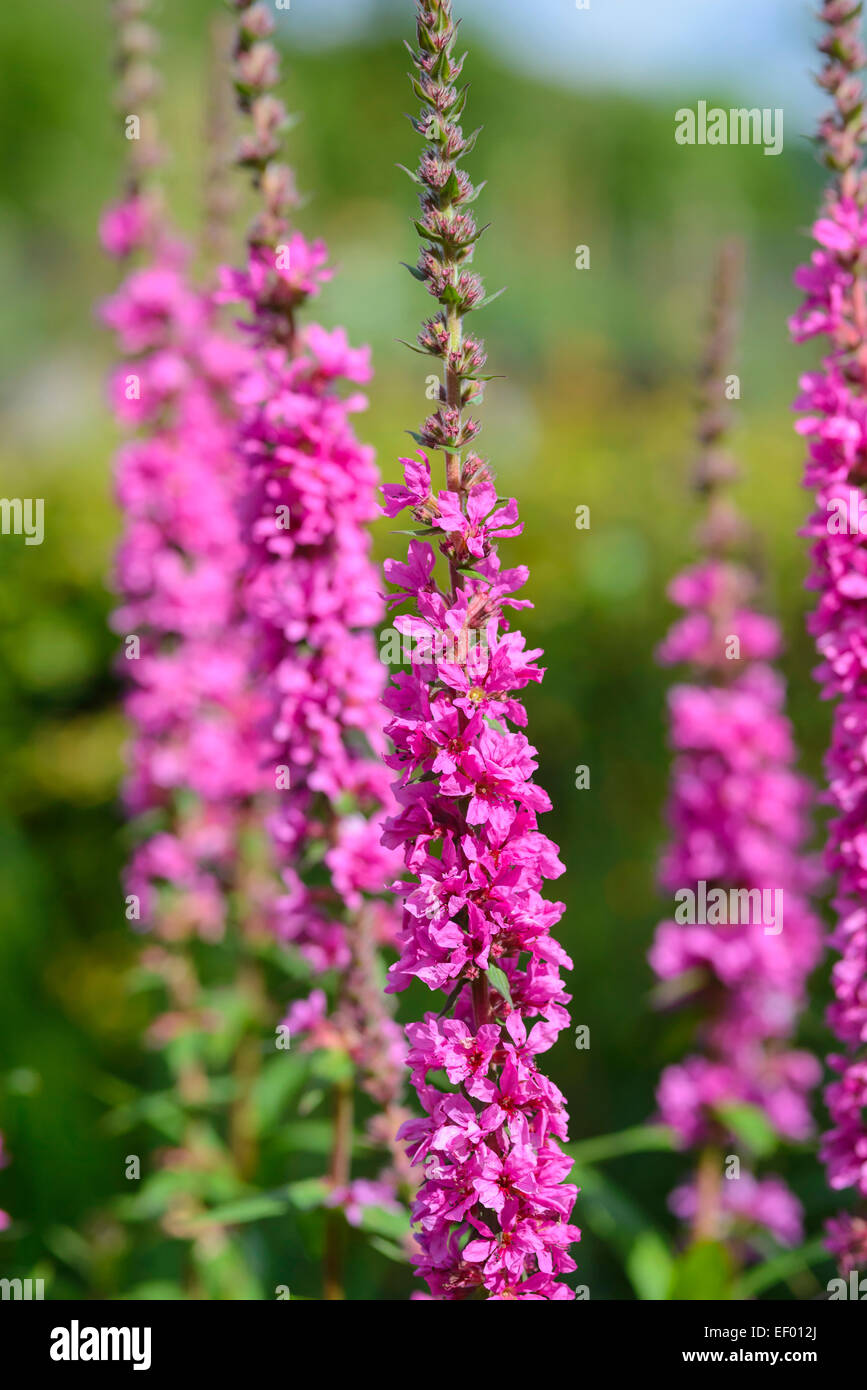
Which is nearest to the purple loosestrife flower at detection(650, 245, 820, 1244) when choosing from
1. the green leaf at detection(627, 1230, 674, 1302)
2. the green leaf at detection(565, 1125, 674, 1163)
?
the green leaf at detection(565, 1125, 674, 1163)

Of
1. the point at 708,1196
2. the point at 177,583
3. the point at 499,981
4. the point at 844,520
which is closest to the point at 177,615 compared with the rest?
the point at 177,583

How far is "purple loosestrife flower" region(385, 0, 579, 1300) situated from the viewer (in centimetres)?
279

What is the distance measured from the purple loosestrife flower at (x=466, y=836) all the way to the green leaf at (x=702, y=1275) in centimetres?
174

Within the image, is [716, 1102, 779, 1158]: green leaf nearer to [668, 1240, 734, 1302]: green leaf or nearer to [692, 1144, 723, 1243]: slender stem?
[692, 1144, 723, 1243]: slender stem

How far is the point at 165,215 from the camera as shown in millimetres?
5957

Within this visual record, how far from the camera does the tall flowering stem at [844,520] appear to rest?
3.71 meters

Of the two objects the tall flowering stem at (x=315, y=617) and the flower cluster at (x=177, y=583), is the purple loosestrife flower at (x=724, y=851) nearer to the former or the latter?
the tall flowering stem at (x=315, y=617)

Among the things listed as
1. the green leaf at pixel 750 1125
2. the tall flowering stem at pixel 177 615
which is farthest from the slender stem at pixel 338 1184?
the green leaf at pixel 750 1125

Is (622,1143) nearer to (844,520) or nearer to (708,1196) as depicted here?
(708,1196)

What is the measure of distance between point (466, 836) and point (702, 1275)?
2.57 m

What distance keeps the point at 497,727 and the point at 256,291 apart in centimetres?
198

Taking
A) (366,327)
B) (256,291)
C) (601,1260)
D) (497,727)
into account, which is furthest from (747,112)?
(366,327)

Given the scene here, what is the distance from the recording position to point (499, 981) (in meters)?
2.75
